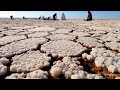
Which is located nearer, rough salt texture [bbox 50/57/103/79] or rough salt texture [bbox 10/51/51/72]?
rough salt texture [bbox 50/57/103/79]

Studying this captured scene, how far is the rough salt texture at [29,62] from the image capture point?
1.11 meters

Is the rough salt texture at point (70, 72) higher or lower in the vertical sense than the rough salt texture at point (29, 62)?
lower

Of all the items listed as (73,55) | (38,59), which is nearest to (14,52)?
(38,59)

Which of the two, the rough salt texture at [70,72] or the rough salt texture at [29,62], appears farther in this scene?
the rough salt texture at [29,62]

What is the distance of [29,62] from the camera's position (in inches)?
48.6

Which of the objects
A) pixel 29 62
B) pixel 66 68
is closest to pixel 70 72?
pixel 66 68

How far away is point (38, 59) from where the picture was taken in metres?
1.29

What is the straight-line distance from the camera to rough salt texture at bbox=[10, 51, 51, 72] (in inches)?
43.5

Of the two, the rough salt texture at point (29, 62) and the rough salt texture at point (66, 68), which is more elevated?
the rough salt texture at point (29, 62)

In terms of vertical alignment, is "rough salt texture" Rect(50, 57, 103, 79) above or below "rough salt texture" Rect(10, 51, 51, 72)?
below
